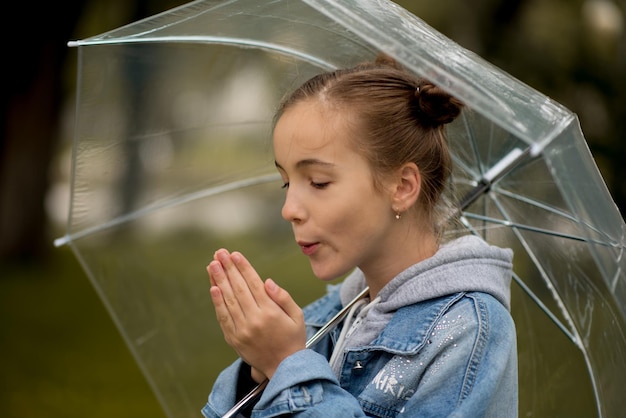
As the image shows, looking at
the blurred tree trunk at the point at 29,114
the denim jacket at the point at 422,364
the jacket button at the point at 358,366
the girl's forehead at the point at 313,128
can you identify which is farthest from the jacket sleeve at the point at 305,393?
the blurred tree trunk at the point at 29,114

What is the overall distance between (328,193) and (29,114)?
8668 millimetres

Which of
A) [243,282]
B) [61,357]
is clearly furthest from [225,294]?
[61,357]

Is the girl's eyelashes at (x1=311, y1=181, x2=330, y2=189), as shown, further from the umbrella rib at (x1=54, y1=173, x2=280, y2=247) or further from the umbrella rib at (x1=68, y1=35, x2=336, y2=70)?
the umbrella rib at (x1=54, y1=173, x2=280, y2=247)

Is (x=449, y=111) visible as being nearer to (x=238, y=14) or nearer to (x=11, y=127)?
(x=238, y=14)

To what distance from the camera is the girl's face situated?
2.06 metres

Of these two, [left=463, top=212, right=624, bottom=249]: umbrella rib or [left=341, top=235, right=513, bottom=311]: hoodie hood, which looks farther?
[left=341, top=235, right=513, bottom=311]: hoodie hood

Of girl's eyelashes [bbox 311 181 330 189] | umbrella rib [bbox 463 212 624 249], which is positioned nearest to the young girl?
girl's eyelashes [bbox 311 181 330 189]

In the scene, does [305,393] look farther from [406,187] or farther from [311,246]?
[406,187]

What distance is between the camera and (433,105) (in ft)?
7.13

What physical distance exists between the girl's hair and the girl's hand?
36 cm

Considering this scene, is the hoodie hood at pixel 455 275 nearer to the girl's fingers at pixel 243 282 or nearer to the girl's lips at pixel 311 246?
the girl's lips at pixel 311 246

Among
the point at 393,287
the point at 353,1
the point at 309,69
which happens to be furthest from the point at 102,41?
the point at 393,287

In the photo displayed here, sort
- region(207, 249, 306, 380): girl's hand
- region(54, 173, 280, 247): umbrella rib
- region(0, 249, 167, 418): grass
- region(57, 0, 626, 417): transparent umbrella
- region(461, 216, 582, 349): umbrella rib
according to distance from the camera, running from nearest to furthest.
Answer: region(57, 0, 626, 417): transparent umbrella < region(207, 249, 306, 380): girl's hand < region(461, 216, 582, 349): umbrella rib < region(54, 173, 280, 247): umbrella rib < region(0, 249, 167, 418): grass

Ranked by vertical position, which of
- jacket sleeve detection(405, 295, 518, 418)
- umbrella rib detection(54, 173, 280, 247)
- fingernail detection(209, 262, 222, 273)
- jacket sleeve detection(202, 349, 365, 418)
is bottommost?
jacket sleeve detection(405, 295, 518, 418)
